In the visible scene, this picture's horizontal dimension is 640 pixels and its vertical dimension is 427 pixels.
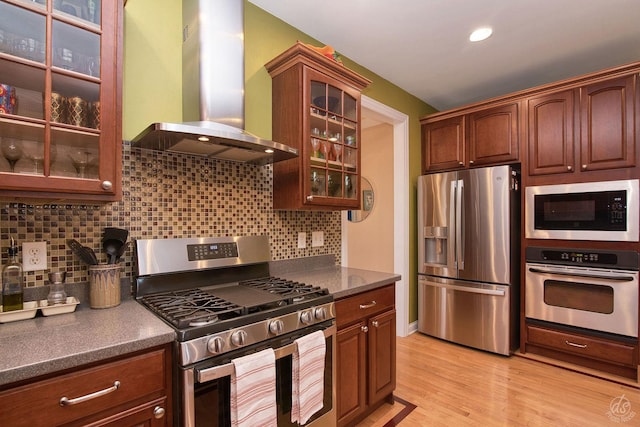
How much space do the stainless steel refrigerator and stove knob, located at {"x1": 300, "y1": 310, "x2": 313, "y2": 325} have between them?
6.85ft

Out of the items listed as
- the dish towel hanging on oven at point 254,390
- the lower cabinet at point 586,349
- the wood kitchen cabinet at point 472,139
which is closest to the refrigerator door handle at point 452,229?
the wood kitchen cabinet at point 472,139

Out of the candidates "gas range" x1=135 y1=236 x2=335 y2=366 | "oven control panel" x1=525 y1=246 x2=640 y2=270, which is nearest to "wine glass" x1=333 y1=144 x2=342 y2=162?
"gas range" x1=135 y1=236 x2=335 y2=366

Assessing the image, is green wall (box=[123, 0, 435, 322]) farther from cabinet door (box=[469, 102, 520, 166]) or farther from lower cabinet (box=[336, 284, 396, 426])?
cabinet door (box=[469, 102, 520, 166])

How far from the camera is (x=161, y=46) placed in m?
1.65

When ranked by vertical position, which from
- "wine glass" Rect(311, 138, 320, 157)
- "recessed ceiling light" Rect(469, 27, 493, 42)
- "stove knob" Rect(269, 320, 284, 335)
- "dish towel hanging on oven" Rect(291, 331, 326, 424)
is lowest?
"dish towel hanging on oven" Rect(291, 331, 326, 424)

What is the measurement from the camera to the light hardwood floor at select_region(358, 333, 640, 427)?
1.94 metres

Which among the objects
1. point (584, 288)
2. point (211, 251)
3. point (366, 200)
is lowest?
point (584, 288)

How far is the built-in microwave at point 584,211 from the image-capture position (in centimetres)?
235

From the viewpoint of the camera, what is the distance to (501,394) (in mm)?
2209

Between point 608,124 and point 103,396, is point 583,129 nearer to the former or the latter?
point 608,124

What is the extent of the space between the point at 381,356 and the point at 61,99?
2.09 m

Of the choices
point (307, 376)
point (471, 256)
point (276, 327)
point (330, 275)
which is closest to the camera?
point (276, 327)

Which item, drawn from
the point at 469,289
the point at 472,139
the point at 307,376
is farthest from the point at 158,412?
the point at 472,139

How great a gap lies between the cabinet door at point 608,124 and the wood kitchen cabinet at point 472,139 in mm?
492
